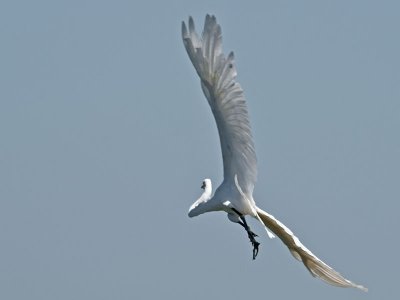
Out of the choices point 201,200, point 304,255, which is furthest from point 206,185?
point 304,255

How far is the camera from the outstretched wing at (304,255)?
46062mm

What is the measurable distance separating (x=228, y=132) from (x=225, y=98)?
93 cm

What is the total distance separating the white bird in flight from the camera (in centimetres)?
4178

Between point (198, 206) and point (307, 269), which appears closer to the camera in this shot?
point (198, 206)

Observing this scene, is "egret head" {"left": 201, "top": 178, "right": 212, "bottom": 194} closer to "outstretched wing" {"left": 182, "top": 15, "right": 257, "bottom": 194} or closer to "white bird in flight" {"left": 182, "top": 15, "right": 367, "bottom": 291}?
"white bird in flight" {"left": 182, "top": 15, "right": 367, "bottom": 291}

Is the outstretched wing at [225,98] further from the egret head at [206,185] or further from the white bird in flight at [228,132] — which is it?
the egret head at [206,185]

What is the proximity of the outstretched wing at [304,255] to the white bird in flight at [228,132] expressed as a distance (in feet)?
0.11

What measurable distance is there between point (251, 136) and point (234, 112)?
0.82 m

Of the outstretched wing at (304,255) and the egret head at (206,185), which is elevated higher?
the egret head at (206,185)

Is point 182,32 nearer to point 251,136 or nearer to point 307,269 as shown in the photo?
point 251,136

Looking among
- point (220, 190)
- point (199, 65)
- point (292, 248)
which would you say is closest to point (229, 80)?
point (199, 65)

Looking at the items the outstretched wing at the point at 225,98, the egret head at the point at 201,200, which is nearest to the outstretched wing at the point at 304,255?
the egret head at the point at 201,200

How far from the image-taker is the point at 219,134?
43.3m

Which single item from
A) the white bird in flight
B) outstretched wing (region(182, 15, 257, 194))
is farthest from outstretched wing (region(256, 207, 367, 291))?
outstretched wing (region(182, 15, 257, 194))
